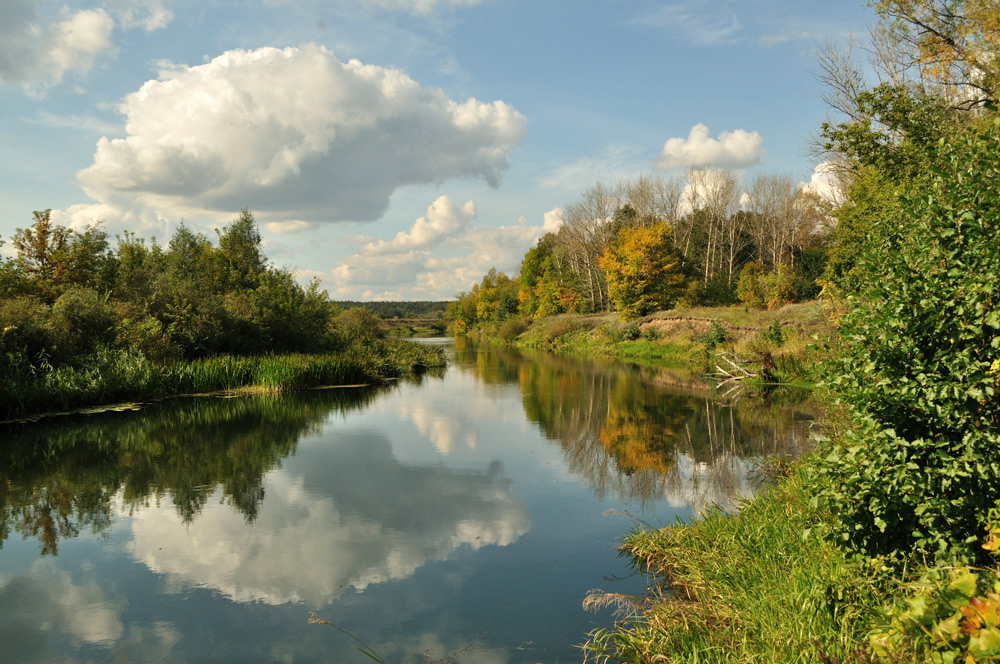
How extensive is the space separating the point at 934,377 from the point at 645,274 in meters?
39.4

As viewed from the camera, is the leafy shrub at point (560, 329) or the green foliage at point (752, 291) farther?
the leafy shrub at point (560, 329)

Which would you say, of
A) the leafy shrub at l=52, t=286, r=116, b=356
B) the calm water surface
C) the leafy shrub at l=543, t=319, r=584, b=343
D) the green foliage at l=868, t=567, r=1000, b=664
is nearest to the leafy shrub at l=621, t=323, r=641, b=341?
the leafy shrub at l=543, t=319, r=584, b=343

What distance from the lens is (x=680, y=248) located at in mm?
54781

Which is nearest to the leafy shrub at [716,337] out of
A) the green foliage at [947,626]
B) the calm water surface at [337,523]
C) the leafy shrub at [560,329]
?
the calm water surface at [337,523]

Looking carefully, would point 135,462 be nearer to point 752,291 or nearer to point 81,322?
point 81,322

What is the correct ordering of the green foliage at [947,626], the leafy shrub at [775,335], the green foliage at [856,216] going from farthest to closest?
the leafy shrub at [775,335]
the green foliage at [856,216]
the green foliage at [947,626]

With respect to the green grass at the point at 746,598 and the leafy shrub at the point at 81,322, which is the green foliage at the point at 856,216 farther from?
the leafy shrub at the point at 81,322

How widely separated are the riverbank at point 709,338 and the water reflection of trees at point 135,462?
Answer: 27.3 feet

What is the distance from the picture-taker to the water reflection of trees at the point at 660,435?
8562 millimetres

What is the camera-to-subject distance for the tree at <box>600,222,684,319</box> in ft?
136

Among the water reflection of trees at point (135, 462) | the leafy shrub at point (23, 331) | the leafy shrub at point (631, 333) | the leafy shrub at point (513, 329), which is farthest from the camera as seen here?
the leafy shrub at point (513, 329)

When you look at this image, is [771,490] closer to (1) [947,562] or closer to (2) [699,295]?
(1) [947,562]

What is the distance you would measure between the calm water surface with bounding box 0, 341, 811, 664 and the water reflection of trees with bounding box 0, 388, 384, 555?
5cm

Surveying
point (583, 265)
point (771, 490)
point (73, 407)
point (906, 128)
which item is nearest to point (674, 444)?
point (771, 490)
